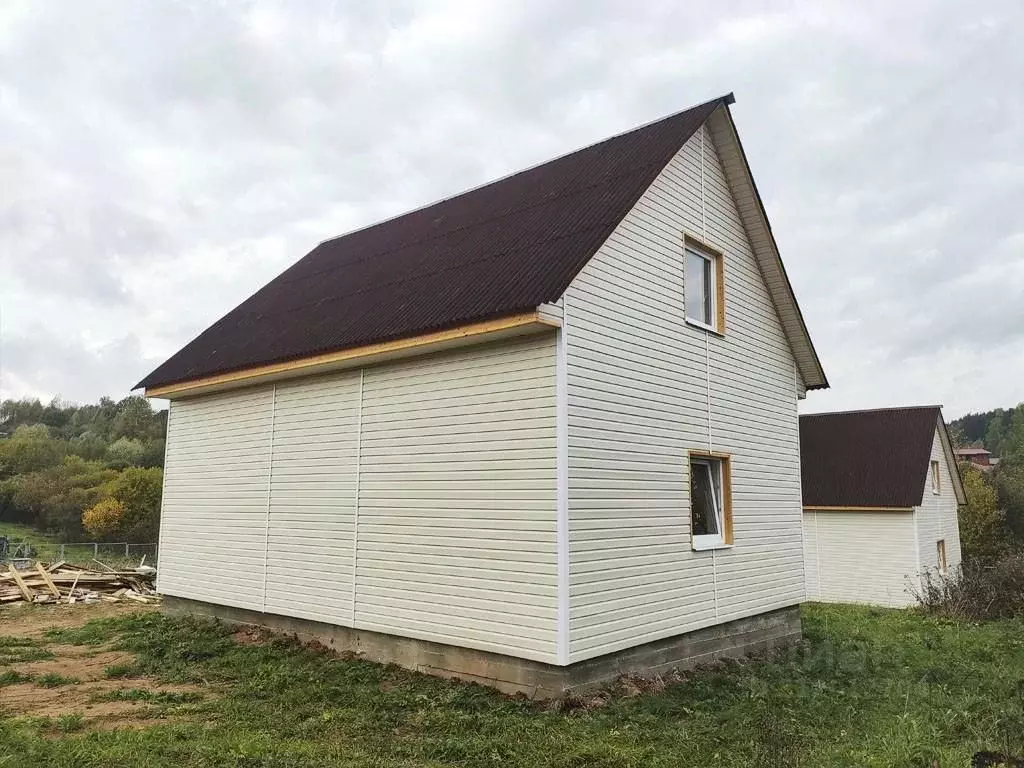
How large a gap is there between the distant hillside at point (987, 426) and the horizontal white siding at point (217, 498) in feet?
334

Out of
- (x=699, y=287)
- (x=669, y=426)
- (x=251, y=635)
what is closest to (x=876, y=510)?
(x=699, y=287)

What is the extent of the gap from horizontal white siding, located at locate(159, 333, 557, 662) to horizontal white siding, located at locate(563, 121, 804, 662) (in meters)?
0.47

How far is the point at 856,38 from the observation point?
37.4ft

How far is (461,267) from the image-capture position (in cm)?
988

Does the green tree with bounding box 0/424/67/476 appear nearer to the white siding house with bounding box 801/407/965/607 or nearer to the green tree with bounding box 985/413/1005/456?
the white siding house with bounding box 801/407/965/607

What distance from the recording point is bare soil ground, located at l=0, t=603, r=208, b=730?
7.20 m

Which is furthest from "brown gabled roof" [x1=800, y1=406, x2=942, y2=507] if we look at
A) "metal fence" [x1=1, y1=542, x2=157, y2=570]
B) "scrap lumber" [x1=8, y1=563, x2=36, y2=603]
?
"metal fence" [x1=1, y1=542, x2=157, y2=570]

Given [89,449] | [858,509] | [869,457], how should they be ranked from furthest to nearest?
[89,449], [869,457], [858,509]

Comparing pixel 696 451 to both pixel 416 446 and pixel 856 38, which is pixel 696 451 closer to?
pixel 416 446

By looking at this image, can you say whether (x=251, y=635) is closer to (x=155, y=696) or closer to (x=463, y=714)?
(x=155, y=696)

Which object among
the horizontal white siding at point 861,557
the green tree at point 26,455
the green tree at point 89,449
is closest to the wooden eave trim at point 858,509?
the horizontal white siding at point 861,557

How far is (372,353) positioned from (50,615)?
10.3m

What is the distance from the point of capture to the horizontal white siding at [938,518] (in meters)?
21.5

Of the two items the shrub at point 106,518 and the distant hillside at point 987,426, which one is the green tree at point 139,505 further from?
the distant hillside at point 987,426
